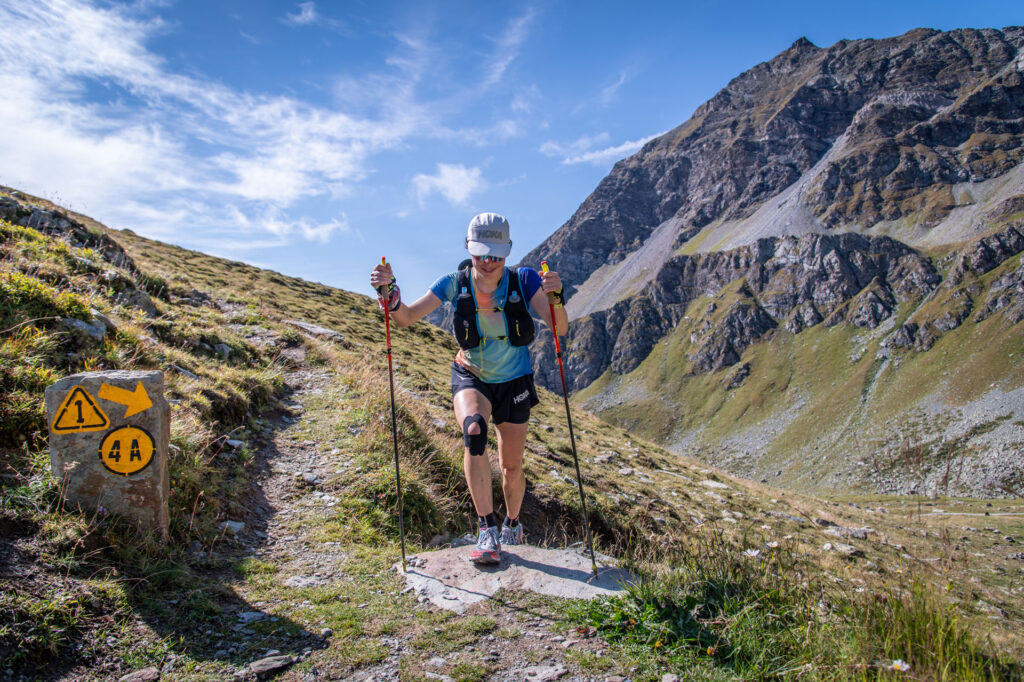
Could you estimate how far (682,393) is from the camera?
192250 millimetres

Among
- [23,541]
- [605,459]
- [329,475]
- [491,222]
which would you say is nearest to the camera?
[23,541]

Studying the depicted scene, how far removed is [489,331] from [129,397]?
3570 millimetres

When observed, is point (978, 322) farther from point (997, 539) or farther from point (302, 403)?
point (302, 403)

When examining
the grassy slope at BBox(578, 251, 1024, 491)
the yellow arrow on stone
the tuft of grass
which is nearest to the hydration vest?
the tuft of grass

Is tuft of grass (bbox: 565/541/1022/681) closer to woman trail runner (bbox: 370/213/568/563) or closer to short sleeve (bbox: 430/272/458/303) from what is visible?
woman trail runner (bbox: 370/213/568/563)

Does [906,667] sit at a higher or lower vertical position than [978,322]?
lower

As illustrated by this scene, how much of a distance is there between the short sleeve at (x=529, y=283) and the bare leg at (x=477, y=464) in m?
1.32

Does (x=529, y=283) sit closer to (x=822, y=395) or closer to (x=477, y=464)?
(x=477, y=464)

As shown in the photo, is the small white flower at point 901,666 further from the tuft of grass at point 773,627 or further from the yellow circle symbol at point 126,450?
the yellow circle symbol at point 126,450

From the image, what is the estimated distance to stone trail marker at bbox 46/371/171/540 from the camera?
486 cm

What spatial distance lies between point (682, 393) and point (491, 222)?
197060 mm

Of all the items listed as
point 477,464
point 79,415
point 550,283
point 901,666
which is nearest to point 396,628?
point 477,464

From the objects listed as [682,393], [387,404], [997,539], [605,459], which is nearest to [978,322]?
[682,393]

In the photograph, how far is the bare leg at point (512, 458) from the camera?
6.16m
